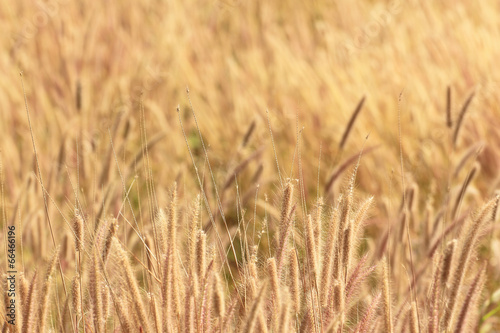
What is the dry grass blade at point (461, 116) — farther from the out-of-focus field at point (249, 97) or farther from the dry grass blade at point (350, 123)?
the dry grass blade at point (350, 123)

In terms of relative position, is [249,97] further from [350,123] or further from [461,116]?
[461,116]

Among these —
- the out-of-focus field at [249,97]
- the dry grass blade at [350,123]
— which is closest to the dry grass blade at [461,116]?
the out-of-focus field at [249,97]

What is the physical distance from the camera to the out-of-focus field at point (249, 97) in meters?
1.83

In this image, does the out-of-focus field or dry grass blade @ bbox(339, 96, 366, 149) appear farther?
the out-of-focus field

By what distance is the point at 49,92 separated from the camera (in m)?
2.56

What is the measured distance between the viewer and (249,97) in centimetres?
237

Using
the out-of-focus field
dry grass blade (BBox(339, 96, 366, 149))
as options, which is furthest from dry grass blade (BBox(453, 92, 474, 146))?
dry grass blade (BBox(339, 96, 366, 149))

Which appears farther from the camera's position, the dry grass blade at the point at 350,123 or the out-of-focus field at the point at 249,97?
the out-of-focus field at the point at 249,97

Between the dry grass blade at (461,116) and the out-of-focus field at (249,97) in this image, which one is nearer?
the dry grass blade at (461,116)

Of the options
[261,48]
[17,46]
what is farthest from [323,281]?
[261,48]

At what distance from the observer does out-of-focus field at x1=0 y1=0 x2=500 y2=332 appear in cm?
183

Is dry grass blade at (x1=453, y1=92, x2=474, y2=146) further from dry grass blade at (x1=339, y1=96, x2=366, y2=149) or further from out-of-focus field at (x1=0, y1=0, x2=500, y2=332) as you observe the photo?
dry grass blade at (x1=339, y1=96, x2=366, y2=149)

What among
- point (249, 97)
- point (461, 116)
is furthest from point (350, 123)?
point (249, 97)

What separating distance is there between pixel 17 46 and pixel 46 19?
2.60 ft
